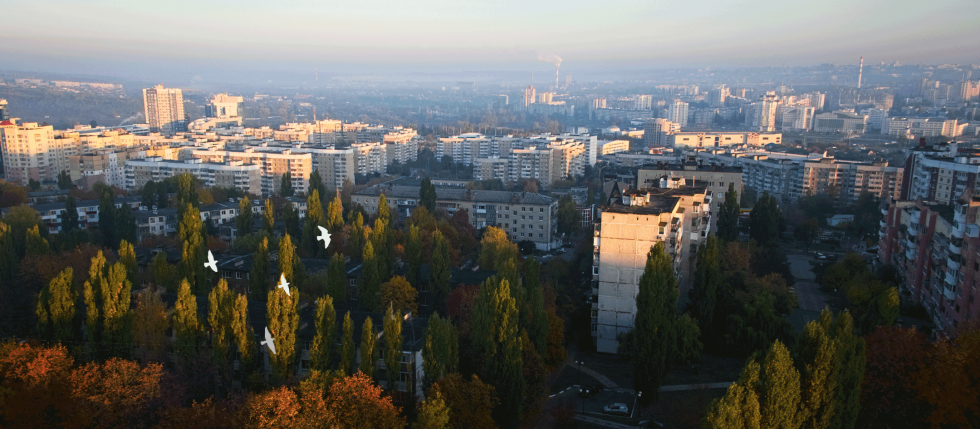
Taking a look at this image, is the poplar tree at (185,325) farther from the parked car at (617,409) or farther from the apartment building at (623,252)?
the apartment building at (623,252)

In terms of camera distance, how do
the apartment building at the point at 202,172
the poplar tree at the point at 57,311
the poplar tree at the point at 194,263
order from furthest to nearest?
the apartment building at the point at 202,172 < the poplar tree at the point at 194,263 < the poplar tree at the point at 57,311

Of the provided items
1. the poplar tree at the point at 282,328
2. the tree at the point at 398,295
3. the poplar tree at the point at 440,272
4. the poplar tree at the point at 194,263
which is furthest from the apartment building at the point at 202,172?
the poplar tree at the point at 282,328

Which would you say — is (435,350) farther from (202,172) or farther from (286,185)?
(202,172)

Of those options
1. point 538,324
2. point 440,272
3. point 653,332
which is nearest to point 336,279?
point 440,272

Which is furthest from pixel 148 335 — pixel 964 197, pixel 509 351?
pixel 964 197

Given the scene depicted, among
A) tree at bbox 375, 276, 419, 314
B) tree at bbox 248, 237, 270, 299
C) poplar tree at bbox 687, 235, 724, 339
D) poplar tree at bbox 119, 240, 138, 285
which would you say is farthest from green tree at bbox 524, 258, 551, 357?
poplar tree at bbox 119, 240, 138, 285

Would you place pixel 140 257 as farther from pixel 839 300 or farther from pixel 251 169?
pixel 839 300
